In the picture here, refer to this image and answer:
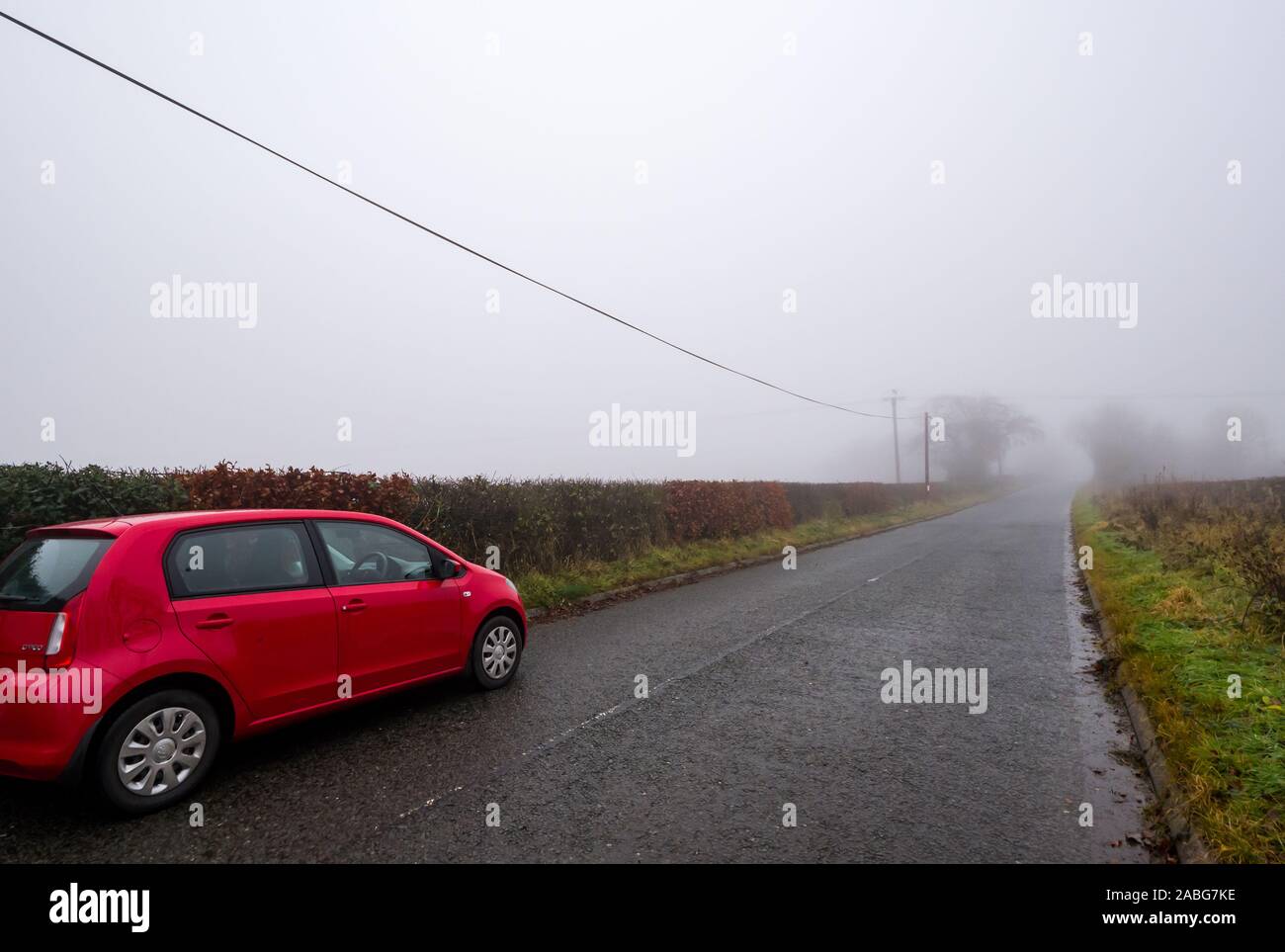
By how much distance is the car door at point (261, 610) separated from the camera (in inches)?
146

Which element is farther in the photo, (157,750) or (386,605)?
(386,605)

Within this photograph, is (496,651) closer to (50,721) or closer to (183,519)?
(183,519)

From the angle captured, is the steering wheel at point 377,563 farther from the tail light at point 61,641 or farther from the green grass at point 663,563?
the green grass at point 663,563

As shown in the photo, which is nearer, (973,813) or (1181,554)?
(973,813)

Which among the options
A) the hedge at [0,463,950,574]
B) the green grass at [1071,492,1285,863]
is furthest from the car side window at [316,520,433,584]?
the green grass at [1071,492,1285,863]

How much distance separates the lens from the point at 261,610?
12.9ft

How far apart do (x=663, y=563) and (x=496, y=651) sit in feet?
25.9

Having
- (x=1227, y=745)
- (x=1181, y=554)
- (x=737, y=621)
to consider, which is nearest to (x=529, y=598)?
(x=737, y=621)

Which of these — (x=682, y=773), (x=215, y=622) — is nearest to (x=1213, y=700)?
(x=682, y=773)

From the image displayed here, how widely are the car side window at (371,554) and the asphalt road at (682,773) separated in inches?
42.3

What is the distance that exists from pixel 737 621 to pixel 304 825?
5.94 meters

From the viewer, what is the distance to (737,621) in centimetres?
→ 848

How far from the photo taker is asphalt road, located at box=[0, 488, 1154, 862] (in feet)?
10.3

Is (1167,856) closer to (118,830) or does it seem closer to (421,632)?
(421,632)
